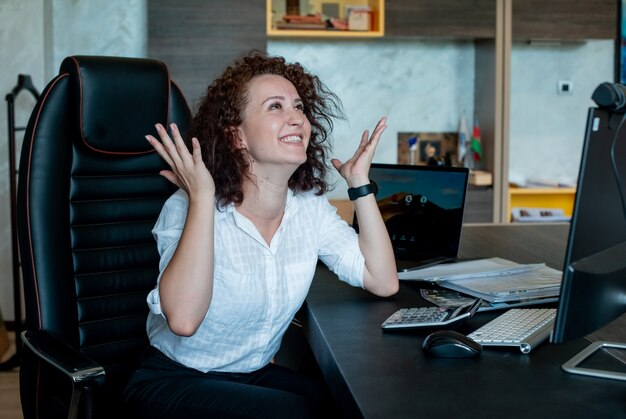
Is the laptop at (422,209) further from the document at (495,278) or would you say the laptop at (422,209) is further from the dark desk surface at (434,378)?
the dark desk surface at (434,378)

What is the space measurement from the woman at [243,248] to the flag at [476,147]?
9.04 ft

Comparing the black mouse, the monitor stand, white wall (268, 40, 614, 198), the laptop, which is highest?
white wall (268, 40, 614, 198)

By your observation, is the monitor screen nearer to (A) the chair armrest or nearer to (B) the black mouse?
(B) the black mouse

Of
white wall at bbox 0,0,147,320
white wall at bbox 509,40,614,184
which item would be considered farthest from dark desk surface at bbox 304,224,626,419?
white wall at bbox 509,40,614,184

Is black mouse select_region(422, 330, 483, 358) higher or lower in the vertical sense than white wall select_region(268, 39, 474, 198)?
lower

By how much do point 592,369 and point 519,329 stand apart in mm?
190

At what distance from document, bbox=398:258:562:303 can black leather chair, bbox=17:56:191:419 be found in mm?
650

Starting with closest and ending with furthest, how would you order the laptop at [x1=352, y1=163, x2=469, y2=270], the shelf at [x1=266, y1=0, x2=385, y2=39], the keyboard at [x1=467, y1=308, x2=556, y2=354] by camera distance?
the keyboard at [x1=467, y1=308, x2=556, y2=354] → the laptop at [x1=352, y1=163, x2=469, y2=270] → the shelf at [x1=266, y1=0, x2=385, y2=39]

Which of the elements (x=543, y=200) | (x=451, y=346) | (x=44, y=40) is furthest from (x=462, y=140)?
(x=451, y=346)

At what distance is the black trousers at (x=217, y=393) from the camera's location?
1468 millimetres

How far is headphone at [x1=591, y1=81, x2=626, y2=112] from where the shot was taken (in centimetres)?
101

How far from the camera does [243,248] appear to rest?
1696mm

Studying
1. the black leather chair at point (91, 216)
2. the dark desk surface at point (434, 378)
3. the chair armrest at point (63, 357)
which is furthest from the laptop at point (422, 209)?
the chair armrest at point (63, 357)

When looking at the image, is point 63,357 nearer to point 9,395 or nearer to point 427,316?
point 427,316
